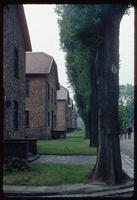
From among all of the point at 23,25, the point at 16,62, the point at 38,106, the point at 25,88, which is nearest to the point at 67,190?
the point at 16,62

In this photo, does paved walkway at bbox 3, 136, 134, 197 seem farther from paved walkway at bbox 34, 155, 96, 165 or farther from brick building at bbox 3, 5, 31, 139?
brick building at bbox 3, 5, 31, 139

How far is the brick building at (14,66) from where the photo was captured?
18656 mm

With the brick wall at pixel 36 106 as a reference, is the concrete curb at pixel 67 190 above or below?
below

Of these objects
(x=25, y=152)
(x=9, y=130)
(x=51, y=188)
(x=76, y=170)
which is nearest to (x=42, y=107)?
(x=9, y=130)

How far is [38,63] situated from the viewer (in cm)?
3891

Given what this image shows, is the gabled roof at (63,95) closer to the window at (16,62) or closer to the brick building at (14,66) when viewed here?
the brick building at (14,66)

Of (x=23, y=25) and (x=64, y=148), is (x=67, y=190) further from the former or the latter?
(x=23, y=25)

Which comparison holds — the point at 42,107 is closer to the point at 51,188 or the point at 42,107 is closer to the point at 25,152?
the point at 25,152

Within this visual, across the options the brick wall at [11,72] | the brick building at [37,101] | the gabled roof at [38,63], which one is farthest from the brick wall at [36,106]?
the brick wall at [11,72]

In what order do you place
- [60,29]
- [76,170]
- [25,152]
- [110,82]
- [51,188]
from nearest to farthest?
1. [51,188]
2. [110,82]
3. [76,170]
4. [25,152]
5. [60,29]

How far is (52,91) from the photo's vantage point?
1646 inches

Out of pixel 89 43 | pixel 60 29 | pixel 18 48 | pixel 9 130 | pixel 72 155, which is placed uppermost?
pixel 60 29

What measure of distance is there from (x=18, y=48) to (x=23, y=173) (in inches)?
417

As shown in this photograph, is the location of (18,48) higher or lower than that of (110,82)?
higher
